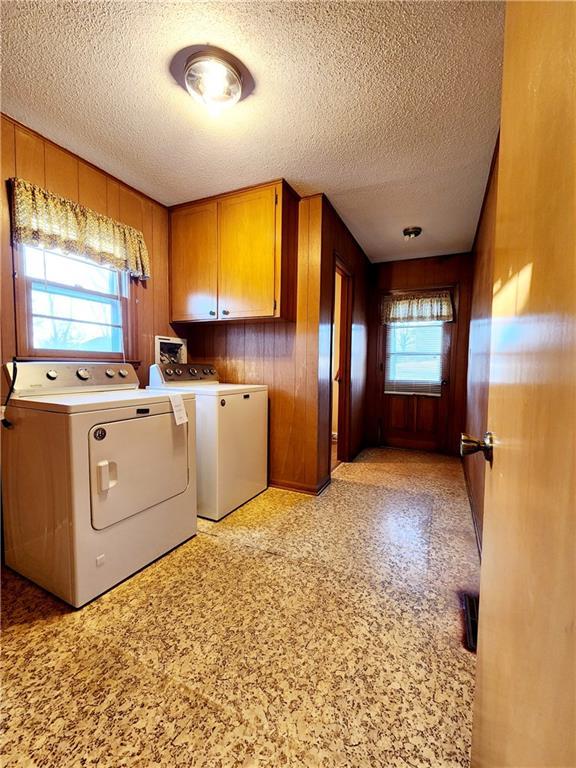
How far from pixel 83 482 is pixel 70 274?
4.74 ft

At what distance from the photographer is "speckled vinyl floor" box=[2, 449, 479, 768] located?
36.2 inches

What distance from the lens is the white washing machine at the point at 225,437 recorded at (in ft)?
7.33

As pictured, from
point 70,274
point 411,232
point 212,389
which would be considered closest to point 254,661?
point 212,389

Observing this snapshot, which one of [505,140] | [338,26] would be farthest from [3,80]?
[505,140]

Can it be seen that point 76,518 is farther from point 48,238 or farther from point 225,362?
point 225,362

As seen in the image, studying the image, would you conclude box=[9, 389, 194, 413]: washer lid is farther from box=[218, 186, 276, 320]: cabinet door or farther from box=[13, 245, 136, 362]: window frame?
box=[218, 186, 276, 320]: cabinet door

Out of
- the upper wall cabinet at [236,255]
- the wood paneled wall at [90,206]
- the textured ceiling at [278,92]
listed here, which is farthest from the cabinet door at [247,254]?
the wood paneled wall at [90,206]

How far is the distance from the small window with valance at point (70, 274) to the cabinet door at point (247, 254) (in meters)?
0.65

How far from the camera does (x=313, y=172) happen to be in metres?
2.25

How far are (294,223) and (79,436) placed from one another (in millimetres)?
2148

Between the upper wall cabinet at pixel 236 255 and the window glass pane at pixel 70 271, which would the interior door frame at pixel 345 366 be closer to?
the upper wall cabinet at pixel 236 255

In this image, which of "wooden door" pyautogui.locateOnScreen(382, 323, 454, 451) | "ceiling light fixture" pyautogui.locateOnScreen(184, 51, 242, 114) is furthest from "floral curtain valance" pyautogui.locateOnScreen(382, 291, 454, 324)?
"ceiling light fixture" pyautogui.locateOnScreen(184, 51, 242, 114)

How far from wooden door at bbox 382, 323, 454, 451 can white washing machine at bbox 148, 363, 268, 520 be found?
227 centimetres

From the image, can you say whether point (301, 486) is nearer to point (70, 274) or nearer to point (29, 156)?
point (70, 274)
